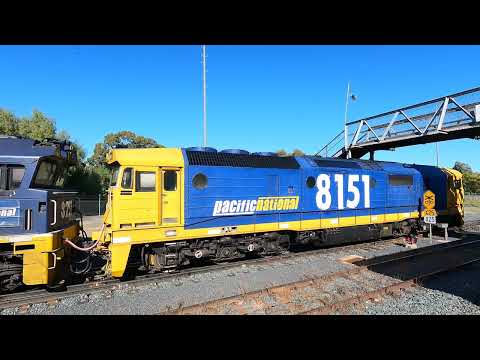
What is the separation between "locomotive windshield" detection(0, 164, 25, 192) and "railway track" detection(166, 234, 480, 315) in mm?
5031

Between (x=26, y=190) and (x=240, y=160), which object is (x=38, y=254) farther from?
(x=240, y=160)

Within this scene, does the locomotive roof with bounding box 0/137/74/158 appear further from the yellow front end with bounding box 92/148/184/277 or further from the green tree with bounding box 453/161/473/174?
the green tree with bounding box 453/161/473/174

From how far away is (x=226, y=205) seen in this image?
10734 millimetres

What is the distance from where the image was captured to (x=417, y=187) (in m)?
17.2

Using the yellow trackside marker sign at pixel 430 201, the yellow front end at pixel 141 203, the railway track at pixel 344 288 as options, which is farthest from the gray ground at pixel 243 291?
the yellow trackside marker sign at pixel 430 201

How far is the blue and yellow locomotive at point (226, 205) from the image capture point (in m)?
9.19

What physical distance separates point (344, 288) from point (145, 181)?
6589 millimetres

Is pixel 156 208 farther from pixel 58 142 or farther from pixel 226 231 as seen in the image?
pixel 58 142

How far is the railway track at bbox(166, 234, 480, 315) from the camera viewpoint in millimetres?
7426

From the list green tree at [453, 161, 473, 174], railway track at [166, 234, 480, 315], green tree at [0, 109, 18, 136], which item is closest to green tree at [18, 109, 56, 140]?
green tree at [0, 109, 18, 136]

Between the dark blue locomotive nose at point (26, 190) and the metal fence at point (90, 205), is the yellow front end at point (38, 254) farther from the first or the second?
the metal fence at point (90, 205)

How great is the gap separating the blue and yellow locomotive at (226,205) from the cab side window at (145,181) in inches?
1.1
